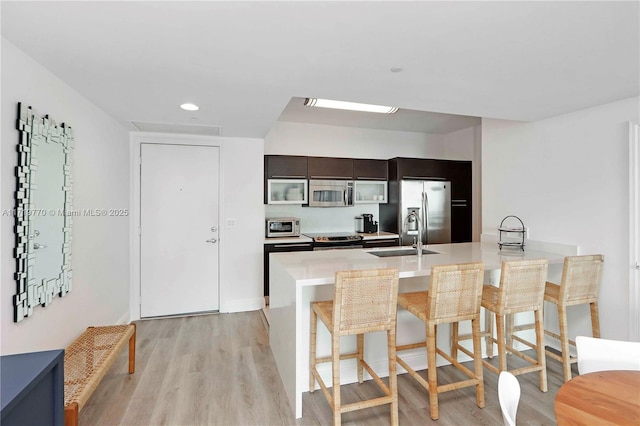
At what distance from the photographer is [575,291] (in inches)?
101

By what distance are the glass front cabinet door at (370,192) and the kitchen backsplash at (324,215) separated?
302 millimetres

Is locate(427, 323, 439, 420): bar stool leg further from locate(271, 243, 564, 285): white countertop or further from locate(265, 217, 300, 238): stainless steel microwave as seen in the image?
locate(265, 217, 300, 238): stainless steel microwave

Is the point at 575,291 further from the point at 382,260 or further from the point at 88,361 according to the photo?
the point at 88,361

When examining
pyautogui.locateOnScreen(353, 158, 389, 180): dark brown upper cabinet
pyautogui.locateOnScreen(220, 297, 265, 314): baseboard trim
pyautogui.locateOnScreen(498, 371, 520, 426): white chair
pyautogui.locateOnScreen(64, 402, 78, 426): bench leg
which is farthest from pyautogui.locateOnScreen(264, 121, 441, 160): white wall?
pyautogui.locateOnScreen(498, 371, 520, 426): white chair

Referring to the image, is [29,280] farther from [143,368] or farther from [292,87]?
[292,87]

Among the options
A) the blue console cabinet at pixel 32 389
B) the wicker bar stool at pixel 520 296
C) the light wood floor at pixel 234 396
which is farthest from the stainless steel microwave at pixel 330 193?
the blue console cabinet at pixel 32 389

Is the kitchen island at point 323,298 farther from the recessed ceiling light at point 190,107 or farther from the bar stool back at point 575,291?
the recessed ceiling light at point 190,107

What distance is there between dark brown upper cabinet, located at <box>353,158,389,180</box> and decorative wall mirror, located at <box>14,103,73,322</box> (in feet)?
11.1

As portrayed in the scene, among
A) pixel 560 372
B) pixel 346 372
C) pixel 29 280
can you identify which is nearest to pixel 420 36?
pixel 346 372

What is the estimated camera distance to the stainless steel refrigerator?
A: 4703 mm

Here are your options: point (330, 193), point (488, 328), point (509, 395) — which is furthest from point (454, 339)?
point (330, 193)

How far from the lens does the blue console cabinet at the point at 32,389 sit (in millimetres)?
1039

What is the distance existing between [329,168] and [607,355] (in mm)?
3613

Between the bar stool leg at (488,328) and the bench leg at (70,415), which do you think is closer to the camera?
the bench leg at (70,415)
